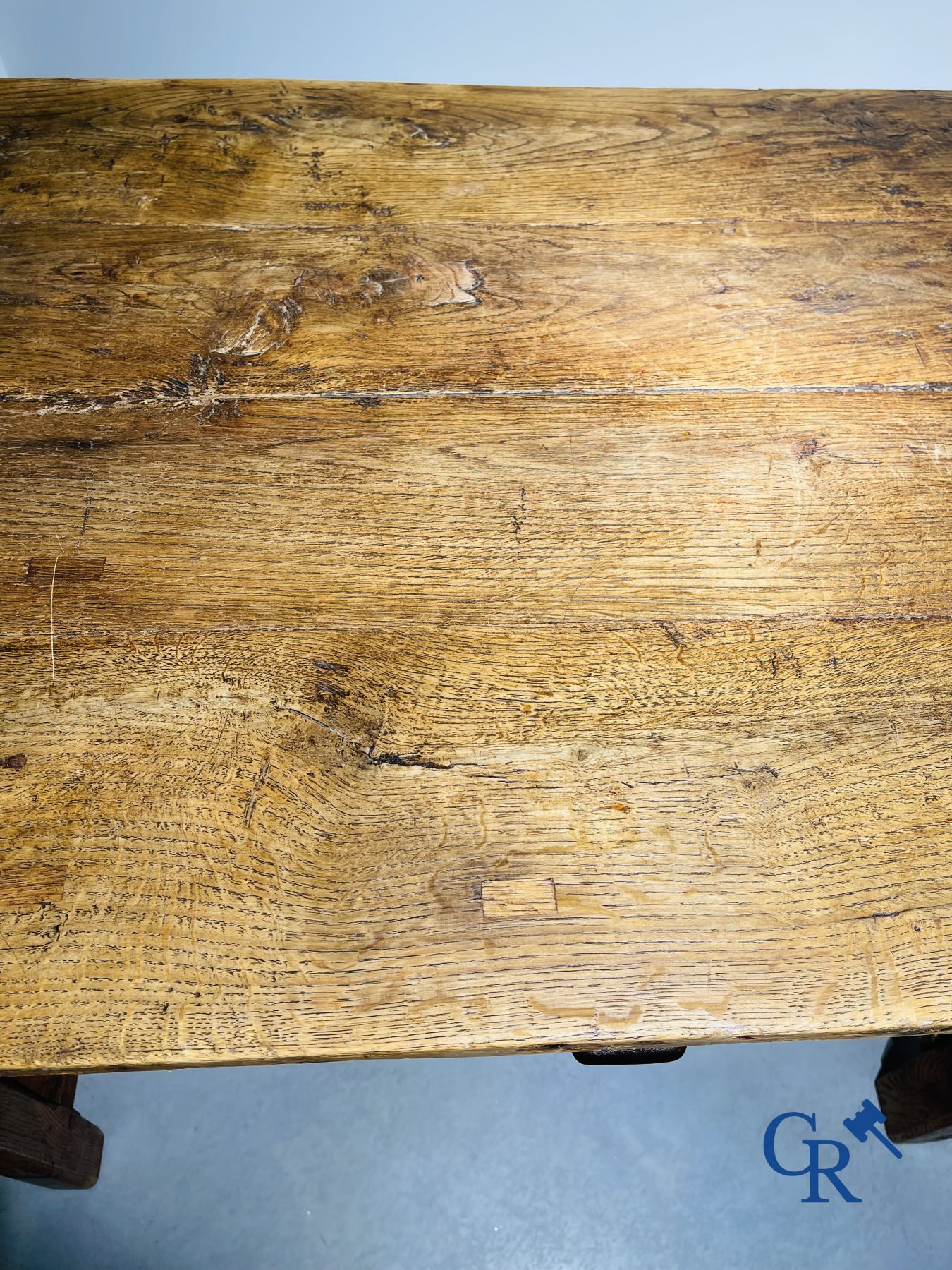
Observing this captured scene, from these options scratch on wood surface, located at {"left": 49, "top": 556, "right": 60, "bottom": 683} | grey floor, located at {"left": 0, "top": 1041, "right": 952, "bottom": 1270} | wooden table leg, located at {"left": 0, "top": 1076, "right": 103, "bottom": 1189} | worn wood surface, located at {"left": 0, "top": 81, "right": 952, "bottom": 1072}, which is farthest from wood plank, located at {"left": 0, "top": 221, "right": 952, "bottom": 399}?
grey floor, located at {"left": 0, "top": 1041, "right": 952, "bottom": 1270}

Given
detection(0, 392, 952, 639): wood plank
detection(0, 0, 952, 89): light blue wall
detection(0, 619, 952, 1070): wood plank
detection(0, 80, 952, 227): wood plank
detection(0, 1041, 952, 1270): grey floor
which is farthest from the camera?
detection(0, 0, 952, 89): light blue wall

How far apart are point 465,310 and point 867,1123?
3.60 ft

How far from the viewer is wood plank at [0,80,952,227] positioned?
850 millimetres

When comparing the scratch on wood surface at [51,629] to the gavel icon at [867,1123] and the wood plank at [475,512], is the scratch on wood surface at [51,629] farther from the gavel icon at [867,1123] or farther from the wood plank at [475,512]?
the gavel icon at [867,1123]

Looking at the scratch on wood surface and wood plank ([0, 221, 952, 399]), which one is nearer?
the scratch on wood surface

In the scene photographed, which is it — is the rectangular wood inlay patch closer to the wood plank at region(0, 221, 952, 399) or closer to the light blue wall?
the wood plank at region(0, 221, 952, 399)

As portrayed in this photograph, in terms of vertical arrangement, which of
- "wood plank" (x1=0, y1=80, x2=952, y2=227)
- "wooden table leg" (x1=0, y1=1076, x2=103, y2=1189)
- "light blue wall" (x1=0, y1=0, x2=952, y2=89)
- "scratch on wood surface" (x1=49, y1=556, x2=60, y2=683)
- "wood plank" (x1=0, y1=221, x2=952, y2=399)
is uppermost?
"light blue wall" (x1=0, y1=0, x2=952, y2=89)

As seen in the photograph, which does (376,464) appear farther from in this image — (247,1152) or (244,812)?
(247,1152)

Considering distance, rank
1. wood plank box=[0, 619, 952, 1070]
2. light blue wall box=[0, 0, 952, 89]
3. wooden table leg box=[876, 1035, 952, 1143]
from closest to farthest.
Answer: wood plank box=[0, 619, 952, 1070]
wooden table leg box=[876, 1035, 952, 1143]
light blue wall box=[0, 0, 952, 89]

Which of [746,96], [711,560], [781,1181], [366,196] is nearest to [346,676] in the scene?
[711,560]

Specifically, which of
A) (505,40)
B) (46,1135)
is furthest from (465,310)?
(505,40)

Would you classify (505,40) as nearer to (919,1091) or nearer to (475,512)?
(475,512)

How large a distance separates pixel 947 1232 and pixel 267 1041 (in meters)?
1.03

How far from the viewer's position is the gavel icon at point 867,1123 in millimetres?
1191
